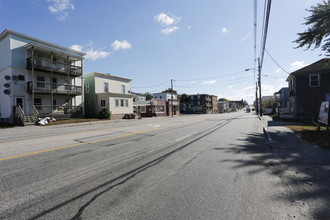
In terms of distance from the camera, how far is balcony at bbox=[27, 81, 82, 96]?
20423mm

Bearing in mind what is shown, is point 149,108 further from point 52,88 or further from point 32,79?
point 32,79

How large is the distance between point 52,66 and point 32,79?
3189 millimetres

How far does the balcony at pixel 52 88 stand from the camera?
67.0ft

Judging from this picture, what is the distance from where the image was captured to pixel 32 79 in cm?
2033

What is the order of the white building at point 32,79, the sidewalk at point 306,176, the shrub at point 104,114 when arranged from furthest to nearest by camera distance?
the shrub at point 104,114
the white building at point 32,79
the sidewalk at point 306,176

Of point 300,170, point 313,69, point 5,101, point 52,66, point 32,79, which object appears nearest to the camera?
point 300,170

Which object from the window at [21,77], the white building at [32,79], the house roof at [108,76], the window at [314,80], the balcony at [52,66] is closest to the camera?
the white building at [32,79]

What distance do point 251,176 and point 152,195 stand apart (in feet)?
7.98

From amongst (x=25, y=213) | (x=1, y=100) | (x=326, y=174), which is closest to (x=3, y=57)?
(x=1, y=100)

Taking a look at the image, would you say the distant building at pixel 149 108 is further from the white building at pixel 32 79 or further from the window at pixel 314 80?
the window at pixel 314 80

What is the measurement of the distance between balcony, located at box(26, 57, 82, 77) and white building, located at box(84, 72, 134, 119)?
11.9 ft

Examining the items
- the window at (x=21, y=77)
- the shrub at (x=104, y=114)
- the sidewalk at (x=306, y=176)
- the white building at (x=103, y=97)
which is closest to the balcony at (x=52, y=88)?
the window at (x=21, y=77)

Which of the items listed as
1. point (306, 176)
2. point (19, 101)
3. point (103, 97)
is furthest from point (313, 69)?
point (19, 101)

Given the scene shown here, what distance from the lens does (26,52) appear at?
21156mm
